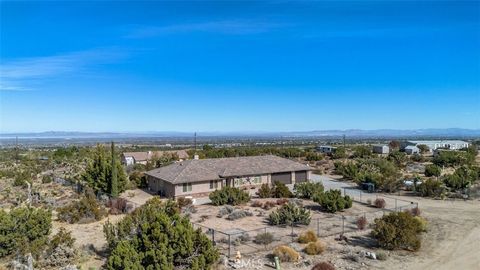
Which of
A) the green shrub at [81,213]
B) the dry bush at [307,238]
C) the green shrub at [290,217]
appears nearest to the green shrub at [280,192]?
the green shrub at [290,217]

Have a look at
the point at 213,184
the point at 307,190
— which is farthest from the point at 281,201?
the point at 213,184

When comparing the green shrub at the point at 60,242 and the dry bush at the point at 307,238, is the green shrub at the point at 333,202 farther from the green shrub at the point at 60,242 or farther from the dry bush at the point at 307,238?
the green shrub at the point at 60,242

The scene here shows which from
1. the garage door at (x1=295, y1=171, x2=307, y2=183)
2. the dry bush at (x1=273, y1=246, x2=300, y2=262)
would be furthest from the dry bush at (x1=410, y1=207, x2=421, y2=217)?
the garage door at (x1=295, y1=171, x2=307, y2=183)

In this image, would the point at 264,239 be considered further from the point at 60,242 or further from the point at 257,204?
the point at 257,204

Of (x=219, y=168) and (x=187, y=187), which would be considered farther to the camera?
(x=219, y=168)

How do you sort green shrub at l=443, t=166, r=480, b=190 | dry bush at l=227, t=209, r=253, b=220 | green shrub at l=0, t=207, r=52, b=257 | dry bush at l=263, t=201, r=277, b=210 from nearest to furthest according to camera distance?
green shrub at l=0, t=207, r=52, b=257 → dry bush at l=227, t=209, r=253, b=220 → dry bush at l=263, t=201, r=277, b=210 → green shrub at l=443, t=166, r=480, b=190

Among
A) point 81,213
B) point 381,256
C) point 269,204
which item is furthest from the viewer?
point 269,204

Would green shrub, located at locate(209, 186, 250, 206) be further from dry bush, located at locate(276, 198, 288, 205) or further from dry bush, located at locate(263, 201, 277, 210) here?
dry bush, located at locate(276, 198, 288, 205)
